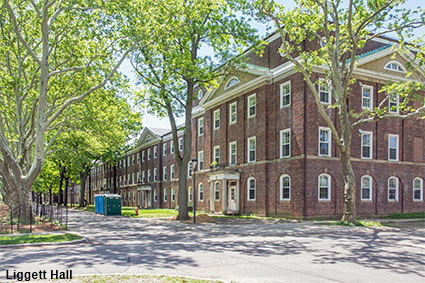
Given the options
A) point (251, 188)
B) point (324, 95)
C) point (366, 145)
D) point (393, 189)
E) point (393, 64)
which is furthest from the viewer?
point (251, 188)

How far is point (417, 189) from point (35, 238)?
26170 mm

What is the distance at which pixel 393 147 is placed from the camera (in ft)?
95.6

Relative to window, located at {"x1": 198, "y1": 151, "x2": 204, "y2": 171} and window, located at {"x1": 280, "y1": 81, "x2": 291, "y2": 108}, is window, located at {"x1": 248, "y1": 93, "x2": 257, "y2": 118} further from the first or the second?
window, located at {"x1": 198, "y1": 151, "x2": 204, "y2": 171}

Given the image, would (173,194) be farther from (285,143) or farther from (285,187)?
(285,143)

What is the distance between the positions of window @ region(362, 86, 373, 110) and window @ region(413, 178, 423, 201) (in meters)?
6.76

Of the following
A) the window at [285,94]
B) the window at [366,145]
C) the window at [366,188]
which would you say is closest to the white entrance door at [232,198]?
the window at [285,94]

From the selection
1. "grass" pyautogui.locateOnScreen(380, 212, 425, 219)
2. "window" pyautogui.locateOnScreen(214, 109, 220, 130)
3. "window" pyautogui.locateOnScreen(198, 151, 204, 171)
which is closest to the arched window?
"grass" pyautogui.locateOnScreen(380, 212, 425, 219)

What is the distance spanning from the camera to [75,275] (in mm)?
8039

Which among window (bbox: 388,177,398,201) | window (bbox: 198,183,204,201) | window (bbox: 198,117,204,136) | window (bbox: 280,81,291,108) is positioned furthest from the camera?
window (bbox: 198,117,204,136)

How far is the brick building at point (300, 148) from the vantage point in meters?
25.8

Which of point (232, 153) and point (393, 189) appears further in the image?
point (232, 153)

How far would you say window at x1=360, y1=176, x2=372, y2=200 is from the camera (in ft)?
89.9

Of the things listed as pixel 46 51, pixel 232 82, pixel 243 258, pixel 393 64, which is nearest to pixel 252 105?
pixel 232 82

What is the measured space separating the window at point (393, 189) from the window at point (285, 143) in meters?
7.71
